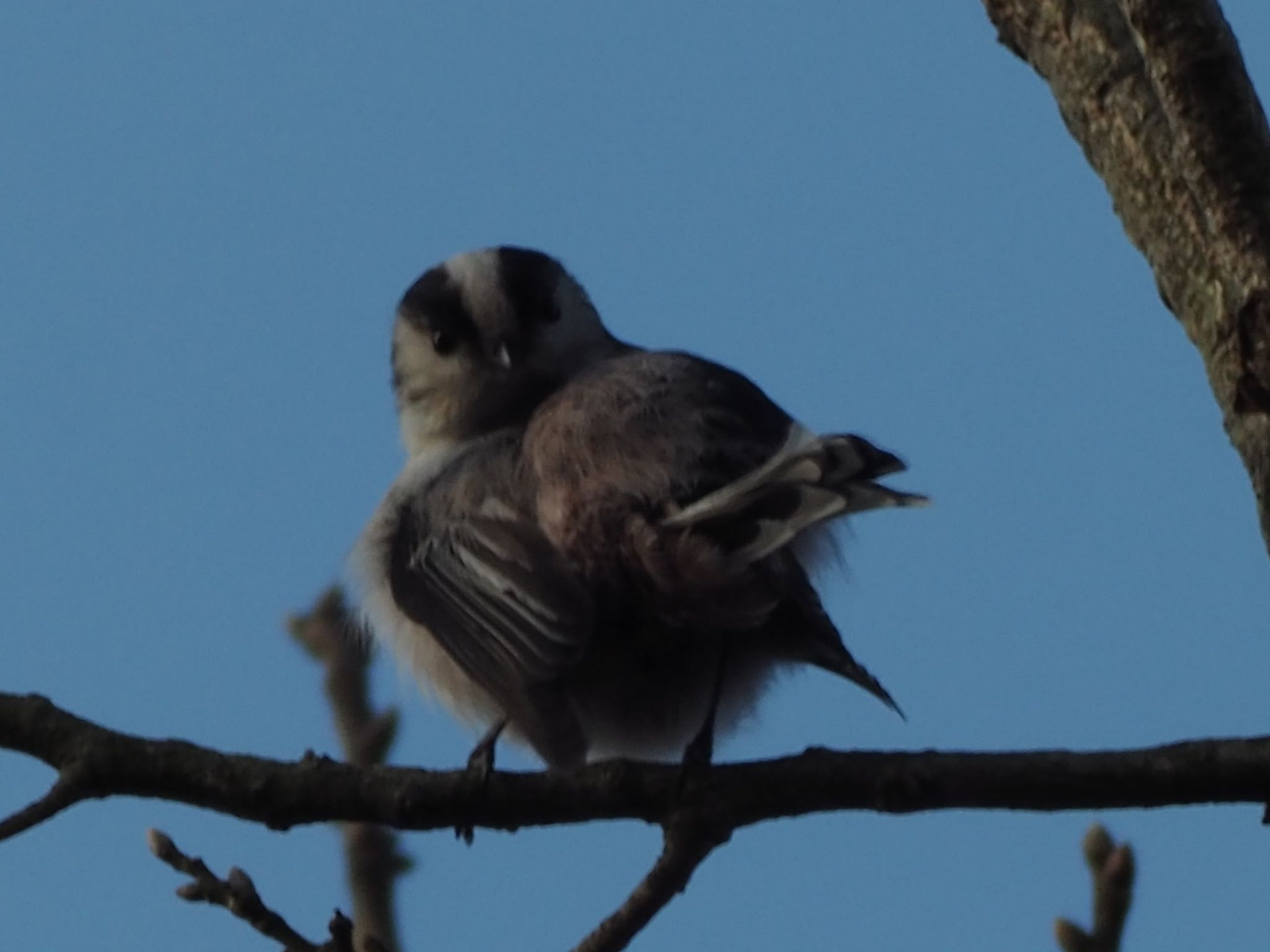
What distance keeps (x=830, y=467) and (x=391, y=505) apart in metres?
1.52

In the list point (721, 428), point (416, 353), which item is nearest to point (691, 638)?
point (721, 428)

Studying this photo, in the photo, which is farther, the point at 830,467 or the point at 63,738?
the point at 830,467

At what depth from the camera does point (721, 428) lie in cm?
403

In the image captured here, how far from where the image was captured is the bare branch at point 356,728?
3121mm

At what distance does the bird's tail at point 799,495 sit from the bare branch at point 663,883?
549 mm

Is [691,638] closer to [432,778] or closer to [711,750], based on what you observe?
[711,750]

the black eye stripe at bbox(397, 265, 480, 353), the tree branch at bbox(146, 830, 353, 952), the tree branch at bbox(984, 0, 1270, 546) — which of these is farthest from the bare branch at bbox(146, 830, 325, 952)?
the black eye stripe at bbox(397, 265, 480, 353)

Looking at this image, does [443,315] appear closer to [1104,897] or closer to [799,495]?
[799,495]

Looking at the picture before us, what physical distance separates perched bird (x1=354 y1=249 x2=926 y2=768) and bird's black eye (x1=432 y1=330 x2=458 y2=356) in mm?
567

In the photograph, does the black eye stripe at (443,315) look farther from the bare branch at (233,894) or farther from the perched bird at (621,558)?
the bare branch at (233,894)

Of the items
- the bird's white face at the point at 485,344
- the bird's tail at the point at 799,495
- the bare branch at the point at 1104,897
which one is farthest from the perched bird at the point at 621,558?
the bare branch at the point at 1104,897

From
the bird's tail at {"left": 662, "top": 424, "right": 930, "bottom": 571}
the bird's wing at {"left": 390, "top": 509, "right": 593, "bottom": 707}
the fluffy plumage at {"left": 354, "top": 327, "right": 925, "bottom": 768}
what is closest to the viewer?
the bird's tail at {"left": 662, "top": 424, "right": 930, "bottom": 571}

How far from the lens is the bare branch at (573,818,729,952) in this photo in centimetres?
300

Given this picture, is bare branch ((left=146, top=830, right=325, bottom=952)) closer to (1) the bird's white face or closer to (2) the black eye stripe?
(1) the bird's white face
